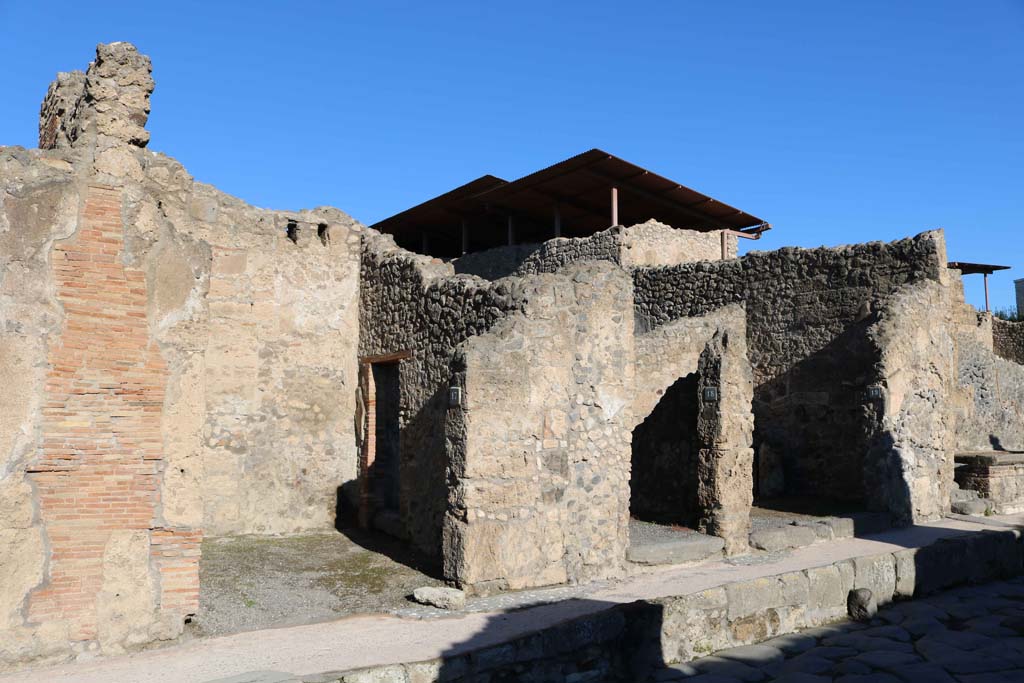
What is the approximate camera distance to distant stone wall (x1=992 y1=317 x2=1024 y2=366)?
22625 millimetres

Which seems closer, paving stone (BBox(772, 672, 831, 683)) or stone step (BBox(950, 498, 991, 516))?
paving stone (BBox(772, 672, 831, 683))

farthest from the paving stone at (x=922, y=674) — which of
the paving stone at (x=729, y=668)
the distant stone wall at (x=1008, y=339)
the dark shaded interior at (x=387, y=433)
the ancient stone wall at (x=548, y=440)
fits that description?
the distant stone wall at (x=1008, y=339)

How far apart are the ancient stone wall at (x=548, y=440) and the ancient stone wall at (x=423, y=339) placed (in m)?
0.36

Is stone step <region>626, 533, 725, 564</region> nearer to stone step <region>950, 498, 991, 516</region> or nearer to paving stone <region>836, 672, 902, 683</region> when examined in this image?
paving stone <region>836, 672, 902, 683</region>

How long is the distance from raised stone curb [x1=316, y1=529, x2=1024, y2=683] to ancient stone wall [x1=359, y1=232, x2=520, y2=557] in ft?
6.06

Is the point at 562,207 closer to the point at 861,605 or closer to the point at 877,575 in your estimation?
the point at 877,575

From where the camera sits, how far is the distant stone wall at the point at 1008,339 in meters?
22.6

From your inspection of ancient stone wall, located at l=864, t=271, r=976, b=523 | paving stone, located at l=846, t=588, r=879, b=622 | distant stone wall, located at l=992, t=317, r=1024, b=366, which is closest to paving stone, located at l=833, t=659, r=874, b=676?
paving stone, located at l=846, t=588, r=879, b=622

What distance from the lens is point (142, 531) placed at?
5027mm

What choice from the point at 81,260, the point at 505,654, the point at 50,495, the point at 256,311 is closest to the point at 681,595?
the point at 505,654

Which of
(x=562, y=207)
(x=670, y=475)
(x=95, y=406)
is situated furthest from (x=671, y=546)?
(x=562, y=207)

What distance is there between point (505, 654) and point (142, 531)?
2313mm

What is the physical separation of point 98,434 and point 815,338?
9471 mm

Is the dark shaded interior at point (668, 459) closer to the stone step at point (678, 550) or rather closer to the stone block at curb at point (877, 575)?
the stone step at point (678, 550)
